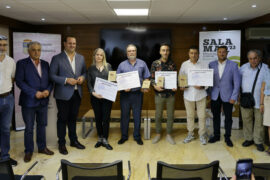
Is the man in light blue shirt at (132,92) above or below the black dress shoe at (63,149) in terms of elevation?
above

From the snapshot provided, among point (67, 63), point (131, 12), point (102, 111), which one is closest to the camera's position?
point (67, 63)

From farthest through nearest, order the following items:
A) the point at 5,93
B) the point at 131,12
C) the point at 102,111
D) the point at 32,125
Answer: the point at 131,12, the point at 102,111, the point at 32,125, the point at 5,93

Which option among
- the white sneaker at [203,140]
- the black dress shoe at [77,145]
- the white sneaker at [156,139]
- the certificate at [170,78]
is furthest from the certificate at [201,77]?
the black dress shoe at [77,145]

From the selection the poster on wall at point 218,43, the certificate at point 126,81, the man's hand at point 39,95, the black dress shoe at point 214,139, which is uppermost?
the poster on wall at point 218,43

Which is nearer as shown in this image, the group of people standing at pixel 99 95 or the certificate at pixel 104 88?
the group of people standing at pixel 99 95

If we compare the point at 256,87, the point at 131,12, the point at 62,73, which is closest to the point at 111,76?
the point at 62,73

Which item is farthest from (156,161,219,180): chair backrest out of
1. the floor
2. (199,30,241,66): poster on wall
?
(199,30,241,66): poster on wall

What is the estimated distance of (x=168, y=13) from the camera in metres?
5.51

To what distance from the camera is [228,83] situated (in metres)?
4.70

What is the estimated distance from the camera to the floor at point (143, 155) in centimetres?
392

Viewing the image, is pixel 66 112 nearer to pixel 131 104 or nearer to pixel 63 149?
pixel 63 149

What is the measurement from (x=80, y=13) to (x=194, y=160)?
11.7ft

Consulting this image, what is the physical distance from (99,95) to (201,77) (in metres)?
1.77

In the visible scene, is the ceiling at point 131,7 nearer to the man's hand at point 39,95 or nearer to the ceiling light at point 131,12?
the ceiling light at point 131,12
